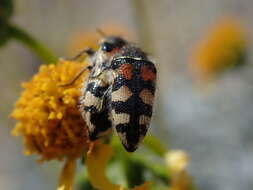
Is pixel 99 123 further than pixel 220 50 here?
No

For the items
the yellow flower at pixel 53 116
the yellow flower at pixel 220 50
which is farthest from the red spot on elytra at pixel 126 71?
the yellow flower at pixel 220 50

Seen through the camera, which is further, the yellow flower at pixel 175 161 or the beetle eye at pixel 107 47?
the yellow flower at pixel 175 161

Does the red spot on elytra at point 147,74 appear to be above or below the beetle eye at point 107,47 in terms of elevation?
below

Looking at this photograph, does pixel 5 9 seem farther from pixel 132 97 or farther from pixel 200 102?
pixel 200 102

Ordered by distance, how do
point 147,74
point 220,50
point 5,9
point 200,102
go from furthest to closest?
point 200,102 → point 220,50 → point 5,9 → point 147,74

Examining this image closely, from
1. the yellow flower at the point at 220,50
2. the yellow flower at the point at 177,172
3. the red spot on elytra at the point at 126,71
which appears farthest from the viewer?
the yellow flower at the point at 220,50

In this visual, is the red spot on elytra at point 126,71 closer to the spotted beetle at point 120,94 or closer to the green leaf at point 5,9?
the spotted beetle at point 120,94

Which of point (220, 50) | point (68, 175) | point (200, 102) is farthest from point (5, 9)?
point (200, 102)

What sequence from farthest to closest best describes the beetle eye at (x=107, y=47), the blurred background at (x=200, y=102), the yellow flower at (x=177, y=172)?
the blurred background at (x=200, y=102)
the yellow flower at (x=177, y=172)
the beetle eye at (x=107, y=47)

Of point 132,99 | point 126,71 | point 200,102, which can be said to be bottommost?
point 132,99
